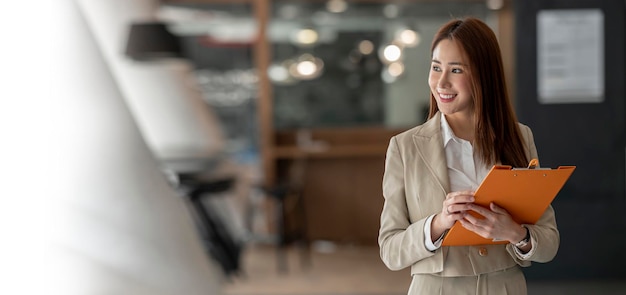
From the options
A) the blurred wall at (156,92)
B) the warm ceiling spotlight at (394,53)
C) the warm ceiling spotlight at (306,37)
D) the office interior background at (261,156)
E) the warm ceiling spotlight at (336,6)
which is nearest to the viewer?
the warm ceiling spotlight at (394,53)

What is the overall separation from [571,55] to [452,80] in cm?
258

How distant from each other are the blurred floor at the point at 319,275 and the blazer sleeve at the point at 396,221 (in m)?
3.35

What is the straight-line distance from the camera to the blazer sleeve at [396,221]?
1437 mm

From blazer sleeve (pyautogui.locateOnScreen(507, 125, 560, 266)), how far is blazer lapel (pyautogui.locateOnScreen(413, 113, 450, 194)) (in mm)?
143

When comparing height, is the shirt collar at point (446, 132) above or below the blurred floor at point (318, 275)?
above

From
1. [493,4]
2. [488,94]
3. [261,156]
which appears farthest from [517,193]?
[261,156]

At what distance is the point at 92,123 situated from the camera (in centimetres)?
341

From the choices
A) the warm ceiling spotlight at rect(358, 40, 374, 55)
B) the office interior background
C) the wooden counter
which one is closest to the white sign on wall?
the office interior background

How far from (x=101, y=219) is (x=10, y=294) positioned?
666 mm

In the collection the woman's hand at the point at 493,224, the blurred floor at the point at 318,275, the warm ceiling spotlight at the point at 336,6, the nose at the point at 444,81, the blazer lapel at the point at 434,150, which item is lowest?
the blurred floor at the point at 318,275

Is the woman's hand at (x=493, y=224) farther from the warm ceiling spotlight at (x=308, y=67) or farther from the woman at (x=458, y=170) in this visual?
the warm ceiling spotlight at (x=308, y=67)

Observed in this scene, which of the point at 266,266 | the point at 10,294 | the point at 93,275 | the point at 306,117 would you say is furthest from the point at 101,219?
the point at 306,117

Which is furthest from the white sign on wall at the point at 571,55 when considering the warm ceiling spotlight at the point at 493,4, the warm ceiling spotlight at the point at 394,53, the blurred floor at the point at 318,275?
the blurred floor at the point at 318,275

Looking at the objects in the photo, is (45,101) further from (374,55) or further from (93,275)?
(374,55)
